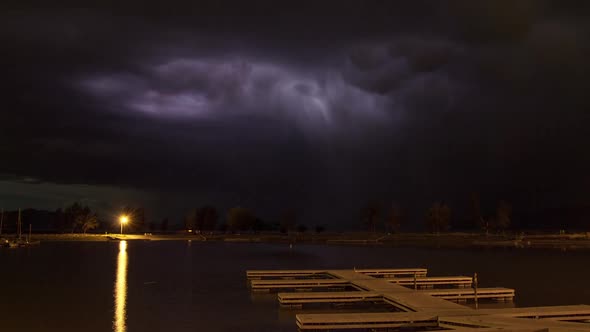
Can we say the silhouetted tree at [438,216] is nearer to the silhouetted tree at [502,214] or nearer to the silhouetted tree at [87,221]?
the silhouetted tree at [502,214]

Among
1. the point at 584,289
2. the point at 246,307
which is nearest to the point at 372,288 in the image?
the point at 246,307

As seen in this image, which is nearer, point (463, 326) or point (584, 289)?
point (463, 326)

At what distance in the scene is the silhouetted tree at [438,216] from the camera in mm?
181750

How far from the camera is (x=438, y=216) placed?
595ft

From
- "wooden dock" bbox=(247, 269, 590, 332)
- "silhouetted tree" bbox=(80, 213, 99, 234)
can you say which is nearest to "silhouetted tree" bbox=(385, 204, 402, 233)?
"silhouetted tree" bbox=(80, 213, 99, 234)

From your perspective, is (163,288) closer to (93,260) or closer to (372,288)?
(372,288)

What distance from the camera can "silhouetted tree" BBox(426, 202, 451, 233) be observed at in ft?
596

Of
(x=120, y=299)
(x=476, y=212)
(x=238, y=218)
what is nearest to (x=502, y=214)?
(x=476, y=212)

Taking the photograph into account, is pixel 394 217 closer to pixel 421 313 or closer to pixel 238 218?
pixel 238 218

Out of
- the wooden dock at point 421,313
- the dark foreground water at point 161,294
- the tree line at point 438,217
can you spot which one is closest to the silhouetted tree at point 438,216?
the tree line at point 438,217

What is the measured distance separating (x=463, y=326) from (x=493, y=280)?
31.0 meters

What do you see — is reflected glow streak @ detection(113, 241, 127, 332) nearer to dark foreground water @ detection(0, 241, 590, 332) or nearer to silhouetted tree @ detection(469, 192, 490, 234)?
dark foreground water @ detection(0, 241, 590, 332)

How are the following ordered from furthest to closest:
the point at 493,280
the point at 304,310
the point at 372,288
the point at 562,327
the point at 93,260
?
1. the point at 93,260
2. the point at 493,280
3. the point at 372,288
4. the point at 304,310
5. the point at 562,327

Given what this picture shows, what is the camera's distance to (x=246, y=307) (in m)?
33.8
